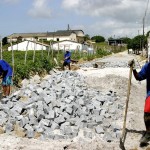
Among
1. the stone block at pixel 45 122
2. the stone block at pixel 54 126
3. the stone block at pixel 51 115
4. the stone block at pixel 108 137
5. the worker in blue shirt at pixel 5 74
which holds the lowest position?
the stone block at pixel 108 137

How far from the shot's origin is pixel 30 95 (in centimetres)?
959

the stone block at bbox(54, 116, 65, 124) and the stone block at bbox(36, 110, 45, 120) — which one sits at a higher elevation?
the stone block at bbox(36, 110, 45, 120)

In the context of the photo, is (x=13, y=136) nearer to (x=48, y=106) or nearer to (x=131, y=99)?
(x=48, y=106)

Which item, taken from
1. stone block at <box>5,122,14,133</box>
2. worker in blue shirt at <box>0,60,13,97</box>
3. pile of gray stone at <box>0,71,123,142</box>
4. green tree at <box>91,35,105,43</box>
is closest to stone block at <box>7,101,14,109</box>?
pile of gray stone at <box>0,71,123,142</box>

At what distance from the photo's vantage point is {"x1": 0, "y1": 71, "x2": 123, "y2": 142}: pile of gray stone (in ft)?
23.9

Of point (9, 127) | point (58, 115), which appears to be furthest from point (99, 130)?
point (9, 127)

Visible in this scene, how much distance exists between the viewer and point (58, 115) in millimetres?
8008

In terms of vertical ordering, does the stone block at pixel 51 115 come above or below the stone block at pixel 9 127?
above

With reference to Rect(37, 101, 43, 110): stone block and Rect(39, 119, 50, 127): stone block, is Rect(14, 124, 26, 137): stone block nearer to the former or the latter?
Rect(39, 119, 50, 127): stone block

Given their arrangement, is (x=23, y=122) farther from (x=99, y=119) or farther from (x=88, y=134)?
(x=99, y=119)

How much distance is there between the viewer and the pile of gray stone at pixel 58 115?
7.29m

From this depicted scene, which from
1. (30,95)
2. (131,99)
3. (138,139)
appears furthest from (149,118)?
(131,99)

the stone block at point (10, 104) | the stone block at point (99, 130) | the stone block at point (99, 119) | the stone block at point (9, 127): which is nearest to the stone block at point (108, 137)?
the stone block at point (99, 130)

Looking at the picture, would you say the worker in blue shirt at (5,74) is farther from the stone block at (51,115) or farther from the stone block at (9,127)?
the stone block at (9,127)
